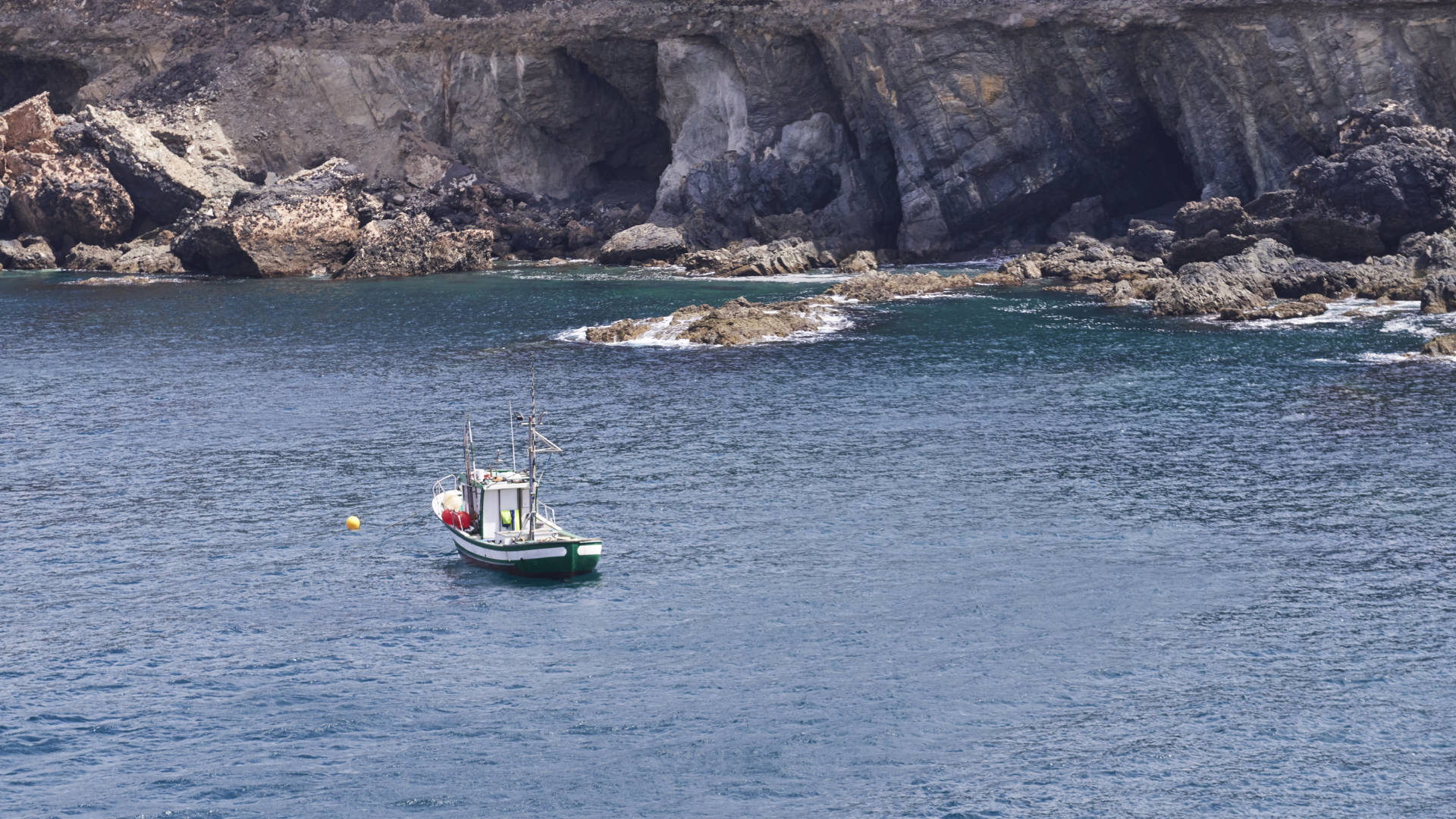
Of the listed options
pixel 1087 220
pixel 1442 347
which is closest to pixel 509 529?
pixel 1442 347

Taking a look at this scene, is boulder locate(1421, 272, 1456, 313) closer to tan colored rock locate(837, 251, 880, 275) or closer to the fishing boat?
tan colored rock locate(837, 251, 880, 275)

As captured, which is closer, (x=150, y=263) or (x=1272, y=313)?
(x=1272, y=313)

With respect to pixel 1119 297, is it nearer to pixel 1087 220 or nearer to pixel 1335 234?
pixel 1335 234

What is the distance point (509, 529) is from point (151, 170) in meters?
93.5

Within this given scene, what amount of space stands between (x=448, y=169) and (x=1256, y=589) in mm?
104098

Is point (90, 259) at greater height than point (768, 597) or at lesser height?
greater

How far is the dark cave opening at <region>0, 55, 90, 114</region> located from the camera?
139000 mm

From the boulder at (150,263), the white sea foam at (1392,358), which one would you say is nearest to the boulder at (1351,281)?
the white sea foam at (1392,358)

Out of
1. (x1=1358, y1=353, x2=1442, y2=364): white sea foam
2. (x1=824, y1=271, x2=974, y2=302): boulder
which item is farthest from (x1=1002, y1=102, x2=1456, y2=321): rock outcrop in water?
(x1=1358, y1=353, x2=1442, y2=364): white sea foam

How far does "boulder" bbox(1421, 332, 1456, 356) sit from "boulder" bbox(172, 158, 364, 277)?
78.3 metres

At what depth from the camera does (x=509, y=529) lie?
41062 millimetres

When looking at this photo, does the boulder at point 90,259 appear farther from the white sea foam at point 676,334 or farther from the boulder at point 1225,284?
the boulder at point 1225,284

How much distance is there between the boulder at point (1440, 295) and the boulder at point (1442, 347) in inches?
451

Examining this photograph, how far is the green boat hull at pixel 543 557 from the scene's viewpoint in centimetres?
3841
